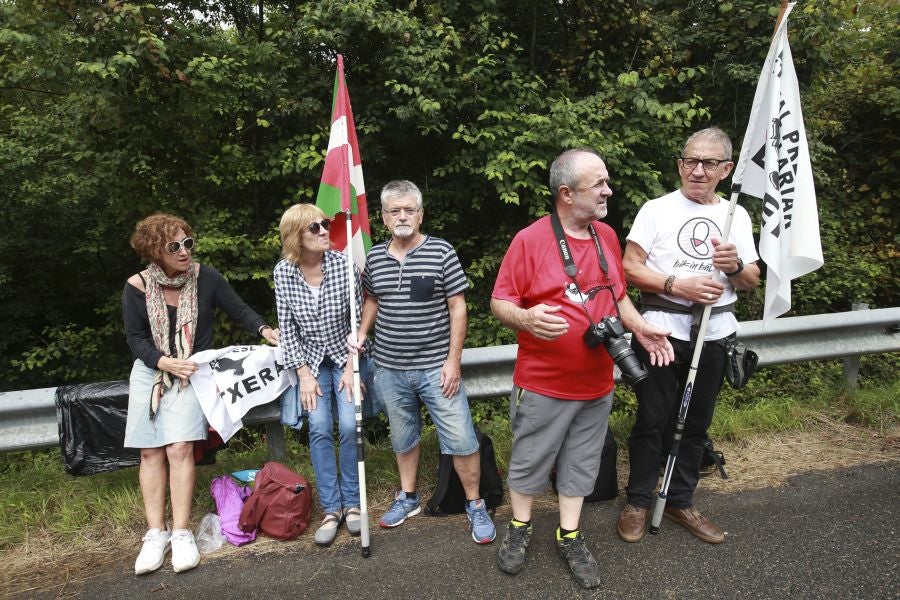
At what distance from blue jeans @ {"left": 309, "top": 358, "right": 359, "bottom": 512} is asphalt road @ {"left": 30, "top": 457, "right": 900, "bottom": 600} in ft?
0.93

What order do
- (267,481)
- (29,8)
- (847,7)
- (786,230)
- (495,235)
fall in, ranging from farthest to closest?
(495,235) < (847,7) < (29,8) < (267,481) < (786,230)

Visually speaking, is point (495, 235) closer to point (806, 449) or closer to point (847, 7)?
point (806, 449)

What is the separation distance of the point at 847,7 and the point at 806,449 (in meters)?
5.65

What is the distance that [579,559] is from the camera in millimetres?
2508

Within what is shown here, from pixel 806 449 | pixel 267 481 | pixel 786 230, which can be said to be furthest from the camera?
pixel 806 449

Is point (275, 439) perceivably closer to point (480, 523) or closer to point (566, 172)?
point (480, 523)

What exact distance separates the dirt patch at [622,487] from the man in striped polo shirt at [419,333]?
486 mm

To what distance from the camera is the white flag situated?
274 cm

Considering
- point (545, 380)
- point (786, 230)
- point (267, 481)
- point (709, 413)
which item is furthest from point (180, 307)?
point (786, 230)

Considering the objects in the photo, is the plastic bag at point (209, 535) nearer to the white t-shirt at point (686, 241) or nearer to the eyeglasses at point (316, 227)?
the eyeglasses at point (316, 227)

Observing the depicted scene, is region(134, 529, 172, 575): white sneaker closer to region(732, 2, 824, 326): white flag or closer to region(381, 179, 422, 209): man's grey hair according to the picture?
region(381, 179, 422, 209): man's grey hair

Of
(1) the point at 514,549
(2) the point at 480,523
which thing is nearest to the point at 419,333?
(2) the point at 480,523

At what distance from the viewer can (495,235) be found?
6.99 meters

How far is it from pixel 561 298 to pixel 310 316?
4.53 feet
